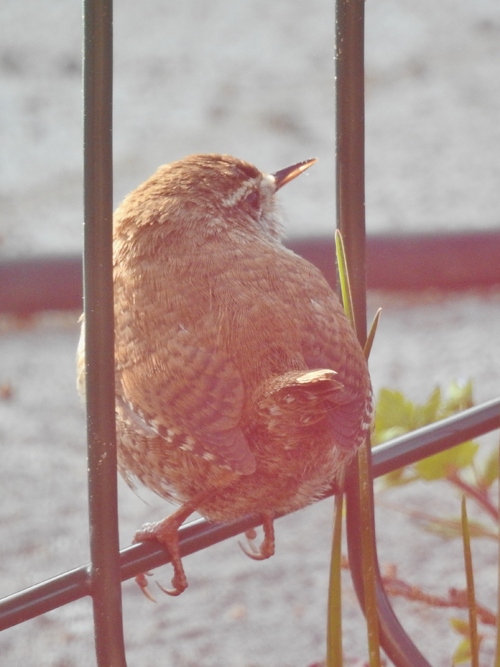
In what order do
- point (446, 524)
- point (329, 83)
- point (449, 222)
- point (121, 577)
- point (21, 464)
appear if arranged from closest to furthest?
1. point (121, 577)
2. point (446, 524)
3. point (21, 464)
4. point (449, 222)
5. point (329, 83)

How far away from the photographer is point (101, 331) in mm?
827

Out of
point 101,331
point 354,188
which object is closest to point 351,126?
point 354,188

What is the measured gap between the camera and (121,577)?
868 millimetres

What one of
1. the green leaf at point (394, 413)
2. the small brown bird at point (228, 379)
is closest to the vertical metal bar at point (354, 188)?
the small brown bird at point (228, 379)

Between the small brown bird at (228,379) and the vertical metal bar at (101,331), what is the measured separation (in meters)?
0.24

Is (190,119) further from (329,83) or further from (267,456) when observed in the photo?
(267,456)

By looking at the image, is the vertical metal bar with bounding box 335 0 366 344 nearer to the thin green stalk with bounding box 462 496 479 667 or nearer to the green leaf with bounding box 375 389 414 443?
the thin green stalk with bounding box 462 496 479 667

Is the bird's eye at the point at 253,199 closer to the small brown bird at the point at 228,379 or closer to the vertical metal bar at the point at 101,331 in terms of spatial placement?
the small brown bird at the point at 228,379

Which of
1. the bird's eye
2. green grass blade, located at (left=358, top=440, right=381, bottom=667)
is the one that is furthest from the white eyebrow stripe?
green grass blade, located at (left=358, top=440, right=381, bottom=667)

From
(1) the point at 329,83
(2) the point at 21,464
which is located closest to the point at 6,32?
(1) the point at 329,83

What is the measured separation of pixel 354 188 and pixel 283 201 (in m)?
1.06

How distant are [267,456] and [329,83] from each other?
180 inches

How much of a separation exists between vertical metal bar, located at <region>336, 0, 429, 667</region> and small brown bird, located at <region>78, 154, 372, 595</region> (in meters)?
0.14

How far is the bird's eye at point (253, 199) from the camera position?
159 centimetres
